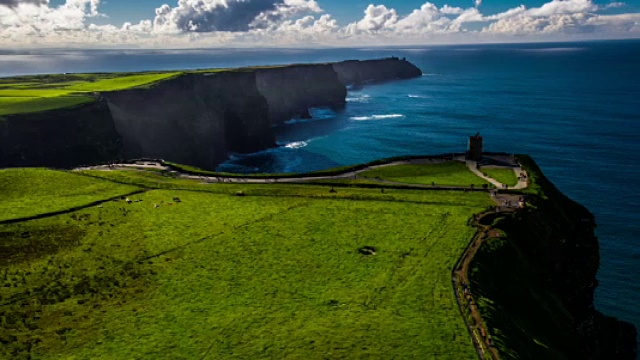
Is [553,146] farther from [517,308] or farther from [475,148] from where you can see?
[517,308]

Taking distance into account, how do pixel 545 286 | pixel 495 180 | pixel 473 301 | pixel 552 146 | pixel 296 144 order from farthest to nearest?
1. pixel 296 144
2. pixel 552 146
3. pixel 495 180
4. pixel 545 286
5. pixel 473 301

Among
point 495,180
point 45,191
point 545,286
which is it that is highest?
point 495,180

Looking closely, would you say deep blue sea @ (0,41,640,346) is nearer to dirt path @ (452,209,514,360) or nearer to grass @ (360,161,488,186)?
grass @ (360,161,488,186)

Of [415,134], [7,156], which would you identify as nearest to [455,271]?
[7,156]

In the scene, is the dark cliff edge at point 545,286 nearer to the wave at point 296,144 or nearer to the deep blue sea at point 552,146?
the deep blue sea at point 552,146

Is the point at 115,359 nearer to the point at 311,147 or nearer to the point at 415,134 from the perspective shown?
the point at 311,147

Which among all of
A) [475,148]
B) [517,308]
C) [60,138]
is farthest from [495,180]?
[60,138]
